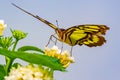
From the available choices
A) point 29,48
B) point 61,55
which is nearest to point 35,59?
point 61,55

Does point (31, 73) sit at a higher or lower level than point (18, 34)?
lower

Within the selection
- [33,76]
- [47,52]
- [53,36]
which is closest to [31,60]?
[33,76]

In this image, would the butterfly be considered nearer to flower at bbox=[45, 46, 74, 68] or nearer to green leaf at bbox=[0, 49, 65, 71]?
flower at bbox=[45, 46, 74, 68]

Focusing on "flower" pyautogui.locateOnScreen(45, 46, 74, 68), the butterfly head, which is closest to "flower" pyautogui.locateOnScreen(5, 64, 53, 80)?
"flower" pyautogui.locateOnScreen(45, 46, 74, 68)

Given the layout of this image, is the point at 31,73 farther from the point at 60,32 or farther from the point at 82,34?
the point at 82,34

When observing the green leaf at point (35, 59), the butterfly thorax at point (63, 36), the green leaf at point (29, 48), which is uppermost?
the butterfly thorax at point (63, 36)

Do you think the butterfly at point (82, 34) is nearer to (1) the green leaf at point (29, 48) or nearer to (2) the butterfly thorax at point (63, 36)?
(2) the butterfly thorax at point (63, 36)

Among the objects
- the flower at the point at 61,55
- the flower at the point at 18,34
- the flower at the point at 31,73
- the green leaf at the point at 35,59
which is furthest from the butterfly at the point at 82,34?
the green leaf at the point at 35,59

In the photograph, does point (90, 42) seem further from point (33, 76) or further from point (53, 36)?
point (33, 76)
